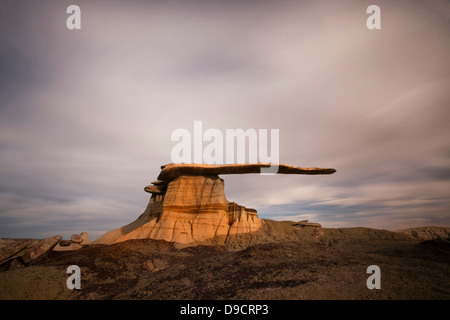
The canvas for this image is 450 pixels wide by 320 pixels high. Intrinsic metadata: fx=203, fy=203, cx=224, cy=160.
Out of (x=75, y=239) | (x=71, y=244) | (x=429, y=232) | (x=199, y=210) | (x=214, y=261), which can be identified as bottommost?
(x=429, y=232)

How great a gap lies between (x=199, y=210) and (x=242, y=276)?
10670 mm

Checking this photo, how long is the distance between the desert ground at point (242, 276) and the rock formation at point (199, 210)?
351cm

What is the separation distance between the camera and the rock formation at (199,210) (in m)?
16.5

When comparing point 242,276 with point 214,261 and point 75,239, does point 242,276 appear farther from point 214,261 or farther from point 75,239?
point 75,239

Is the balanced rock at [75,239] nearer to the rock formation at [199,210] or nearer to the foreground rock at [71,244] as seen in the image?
the foreground rock at [71,244]

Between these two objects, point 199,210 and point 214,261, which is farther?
point 199,210

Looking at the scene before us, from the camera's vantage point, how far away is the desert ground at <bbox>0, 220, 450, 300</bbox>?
5984mm

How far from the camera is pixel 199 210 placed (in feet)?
59.4

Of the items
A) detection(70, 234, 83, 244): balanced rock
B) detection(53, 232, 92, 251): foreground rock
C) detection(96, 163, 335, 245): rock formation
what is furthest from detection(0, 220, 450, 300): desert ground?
detection(70, 234, 83, 244): balanced rock

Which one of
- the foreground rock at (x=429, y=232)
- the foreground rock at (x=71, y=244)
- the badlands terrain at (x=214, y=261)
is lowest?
the foreground rock at (x=429, y=232)

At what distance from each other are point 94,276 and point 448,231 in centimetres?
3422

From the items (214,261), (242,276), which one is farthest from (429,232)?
(242,276)

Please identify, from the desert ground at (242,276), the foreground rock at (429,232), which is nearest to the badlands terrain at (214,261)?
the desert ground at (242,276)
